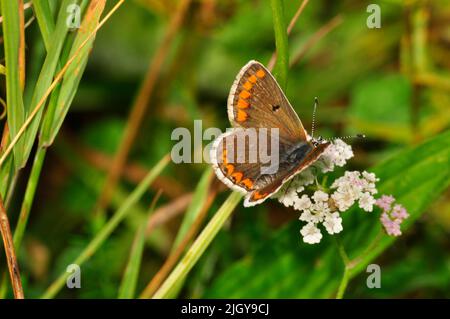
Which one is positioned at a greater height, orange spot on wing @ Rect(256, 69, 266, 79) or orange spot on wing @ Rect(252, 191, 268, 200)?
orange spot on wing @ Rect(256, 69, 266, 79)

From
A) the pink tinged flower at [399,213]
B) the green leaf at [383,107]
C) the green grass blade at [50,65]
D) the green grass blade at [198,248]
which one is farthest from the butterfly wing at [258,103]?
the green leaf at [383,107]

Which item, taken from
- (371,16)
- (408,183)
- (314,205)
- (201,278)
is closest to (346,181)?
(314,205)

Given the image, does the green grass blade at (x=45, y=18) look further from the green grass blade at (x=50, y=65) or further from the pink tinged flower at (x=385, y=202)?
the pink tinged flower at (x=385, y=202)

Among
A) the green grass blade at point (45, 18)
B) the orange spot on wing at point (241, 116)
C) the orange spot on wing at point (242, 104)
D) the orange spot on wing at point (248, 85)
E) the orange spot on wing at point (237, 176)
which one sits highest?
the green grass blade at point (45, 18)

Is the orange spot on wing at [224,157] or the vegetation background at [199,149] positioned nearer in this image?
the orange spot on wing at [224,157]

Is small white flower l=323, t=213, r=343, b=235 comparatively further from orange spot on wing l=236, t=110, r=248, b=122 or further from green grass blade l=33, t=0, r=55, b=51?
green grass blade l=33, t=0, r=55, b=51

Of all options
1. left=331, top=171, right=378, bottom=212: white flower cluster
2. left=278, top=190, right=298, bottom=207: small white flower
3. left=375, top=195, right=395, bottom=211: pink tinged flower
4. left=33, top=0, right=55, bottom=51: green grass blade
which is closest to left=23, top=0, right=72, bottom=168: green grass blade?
left=33, top=0, right=55, bottom=51: green grass blade

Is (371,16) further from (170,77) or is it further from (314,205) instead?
(314,205)
